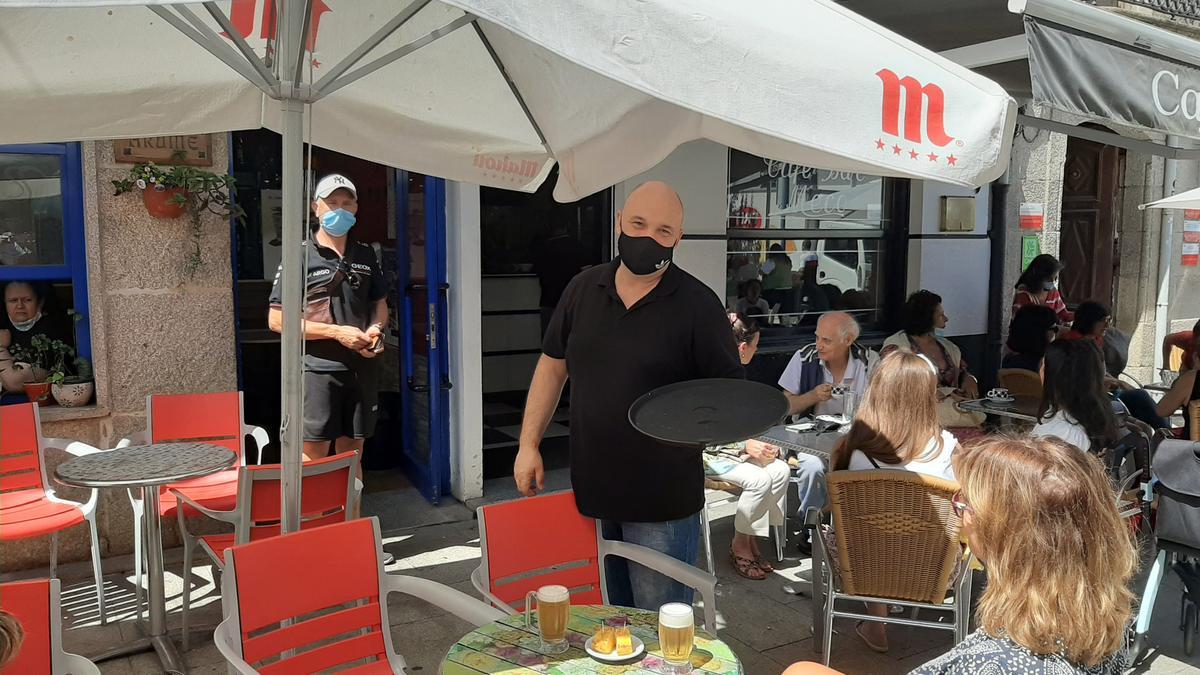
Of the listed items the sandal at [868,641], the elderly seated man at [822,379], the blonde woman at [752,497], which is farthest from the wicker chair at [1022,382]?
the sandal at [868,641]

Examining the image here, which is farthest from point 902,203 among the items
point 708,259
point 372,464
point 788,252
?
point 372,464

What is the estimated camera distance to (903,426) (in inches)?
134

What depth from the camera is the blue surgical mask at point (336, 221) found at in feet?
14.6

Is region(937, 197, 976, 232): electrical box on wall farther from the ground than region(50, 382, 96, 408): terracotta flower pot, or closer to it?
farther from the ground

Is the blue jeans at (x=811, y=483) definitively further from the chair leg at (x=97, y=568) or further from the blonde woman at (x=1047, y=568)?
the chair leg at (x=97, y=568)

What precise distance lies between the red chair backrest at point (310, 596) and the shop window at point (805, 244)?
510cm

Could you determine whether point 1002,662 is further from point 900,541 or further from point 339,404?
point 339,404

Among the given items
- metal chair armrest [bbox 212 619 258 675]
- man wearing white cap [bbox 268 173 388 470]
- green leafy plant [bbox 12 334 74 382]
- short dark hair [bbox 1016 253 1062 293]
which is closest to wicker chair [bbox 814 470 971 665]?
metal chair armrest [bbox 212 619 258 675]

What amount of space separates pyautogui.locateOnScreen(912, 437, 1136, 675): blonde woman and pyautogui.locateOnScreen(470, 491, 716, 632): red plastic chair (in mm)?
1078

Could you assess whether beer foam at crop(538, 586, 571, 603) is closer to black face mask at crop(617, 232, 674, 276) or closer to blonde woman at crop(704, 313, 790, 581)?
black face mask at crop(617, 232, 674, 276)

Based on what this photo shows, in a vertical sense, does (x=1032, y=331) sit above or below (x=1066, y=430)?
above

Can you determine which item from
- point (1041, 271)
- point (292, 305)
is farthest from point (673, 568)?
point (1041, 271)

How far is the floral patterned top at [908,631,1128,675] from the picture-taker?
1545 millimetres

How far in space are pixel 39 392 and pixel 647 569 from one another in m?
3.46
